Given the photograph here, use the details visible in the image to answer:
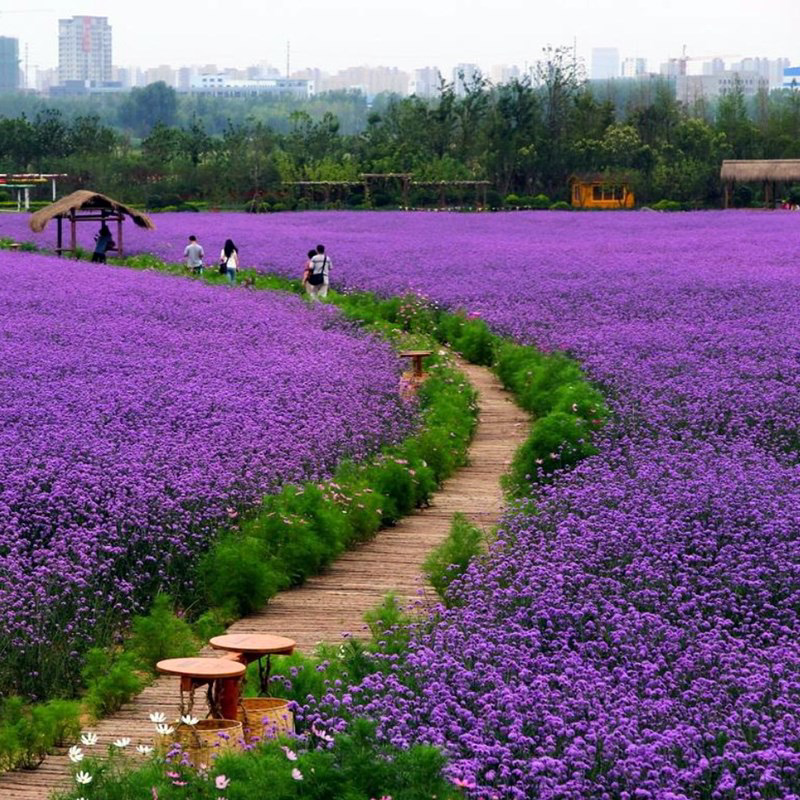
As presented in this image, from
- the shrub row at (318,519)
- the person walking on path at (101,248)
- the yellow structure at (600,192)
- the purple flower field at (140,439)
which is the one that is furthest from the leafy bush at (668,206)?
the shrub row at (318,519)

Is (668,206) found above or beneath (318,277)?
above

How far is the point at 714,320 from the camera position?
2170cm

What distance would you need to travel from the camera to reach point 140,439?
40.0 feet

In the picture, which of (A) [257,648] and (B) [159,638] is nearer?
(A) [257,648]

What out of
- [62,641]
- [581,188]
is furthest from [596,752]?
[581,188]

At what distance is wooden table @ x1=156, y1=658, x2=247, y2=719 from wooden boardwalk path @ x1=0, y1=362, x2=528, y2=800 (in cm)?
67

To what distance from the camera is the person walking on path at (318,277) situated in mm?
27984

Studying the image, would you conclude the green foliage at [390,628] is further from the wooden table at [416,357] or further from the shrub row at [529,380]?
the wooden table at [416,357]

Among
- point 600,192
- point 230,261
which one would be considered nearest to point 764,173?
point 600,192

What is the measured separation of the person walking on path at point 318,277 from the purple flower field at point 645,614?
934 centimetres

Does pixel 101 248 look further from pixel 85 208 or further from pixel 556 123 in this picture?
pixel 556 123

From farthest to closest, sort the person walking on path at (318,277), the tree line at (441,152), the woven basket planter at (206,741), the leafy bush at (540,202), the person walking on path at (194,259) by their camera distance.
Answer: the tree line at (441,152) → the leafy bush at (540,202) → the person walking on path at (194,259) → the person walking on path at (318,277) → the woven basket planter at (206,741)

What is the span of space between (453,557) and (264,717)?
11.6 ft

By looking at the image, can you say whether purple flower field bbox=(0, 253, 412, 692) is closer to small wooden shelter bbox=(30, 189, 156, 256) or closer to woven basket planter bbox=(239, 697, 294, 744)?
woven basket planter bbox=(239, 697, 294, 744)
